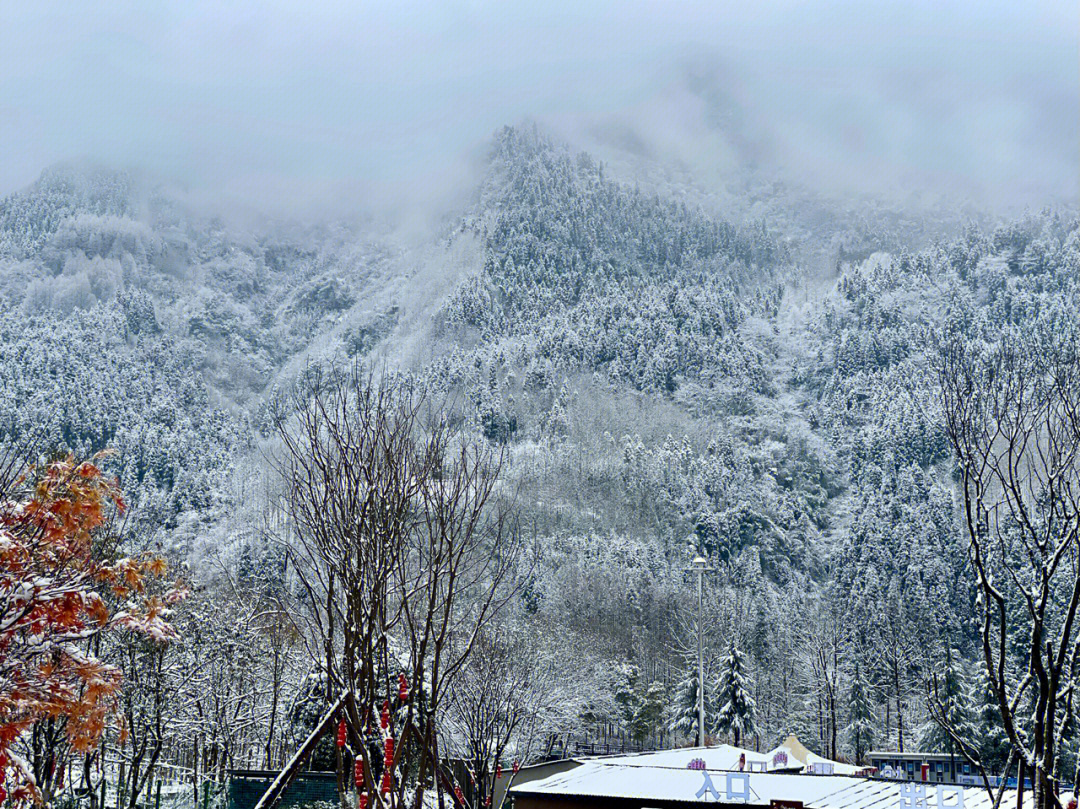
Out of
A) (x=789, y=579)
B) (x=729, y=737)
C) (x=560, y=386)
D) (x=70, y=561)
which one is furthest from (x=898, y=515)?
(x=70, y=561)

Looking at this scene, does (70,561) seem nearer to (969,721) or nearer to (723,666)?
(969,721)

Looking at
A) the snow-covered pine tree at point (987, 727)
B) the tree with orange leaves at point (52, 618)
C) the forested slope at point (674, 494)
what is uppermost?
the forested slope at point (674, 494)

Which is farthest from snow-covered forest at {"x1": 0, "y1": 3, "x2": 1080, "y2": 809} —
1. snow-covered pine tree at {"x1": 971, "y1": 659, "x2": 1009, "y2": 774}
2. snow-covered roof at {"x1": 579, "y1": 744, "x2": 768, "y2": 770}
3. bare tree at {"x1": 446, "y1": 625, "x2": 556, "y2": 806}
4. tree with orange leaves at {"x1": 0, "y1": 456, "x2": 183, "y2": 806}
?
snow-covered roof at {"x1": 579, "y1": 744, "x2": 768, "y2": 770}

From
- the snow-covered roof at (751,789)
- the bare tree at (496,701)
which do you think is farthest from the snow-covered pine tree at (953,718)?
the snow-covered roof at (751,789)

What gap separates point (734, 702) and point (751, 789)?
5203 centimetres

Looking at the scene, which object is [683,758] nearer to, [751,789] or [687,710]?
[751,789]

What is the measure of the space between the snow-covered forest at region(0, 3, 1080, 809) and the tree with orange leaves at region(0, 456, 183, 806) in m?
0.04

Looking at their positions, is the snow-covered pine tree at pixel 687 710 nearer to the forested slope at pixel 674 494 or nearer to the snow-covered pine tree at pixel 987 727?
the forested slope at pixel 674 494

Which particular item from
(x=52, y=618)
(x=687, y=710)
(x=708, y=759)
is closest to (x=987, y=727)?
(x=687, y=710)

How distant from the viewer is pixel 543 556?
107375 millimetres

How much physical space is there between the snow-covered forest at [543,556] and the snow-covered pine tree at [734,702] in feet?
1.01

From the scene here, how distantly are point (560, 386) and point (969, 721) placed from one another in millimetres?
131527

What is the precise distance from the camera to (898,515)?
135 m

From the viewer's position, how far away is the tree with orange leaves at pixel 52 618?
895cm
